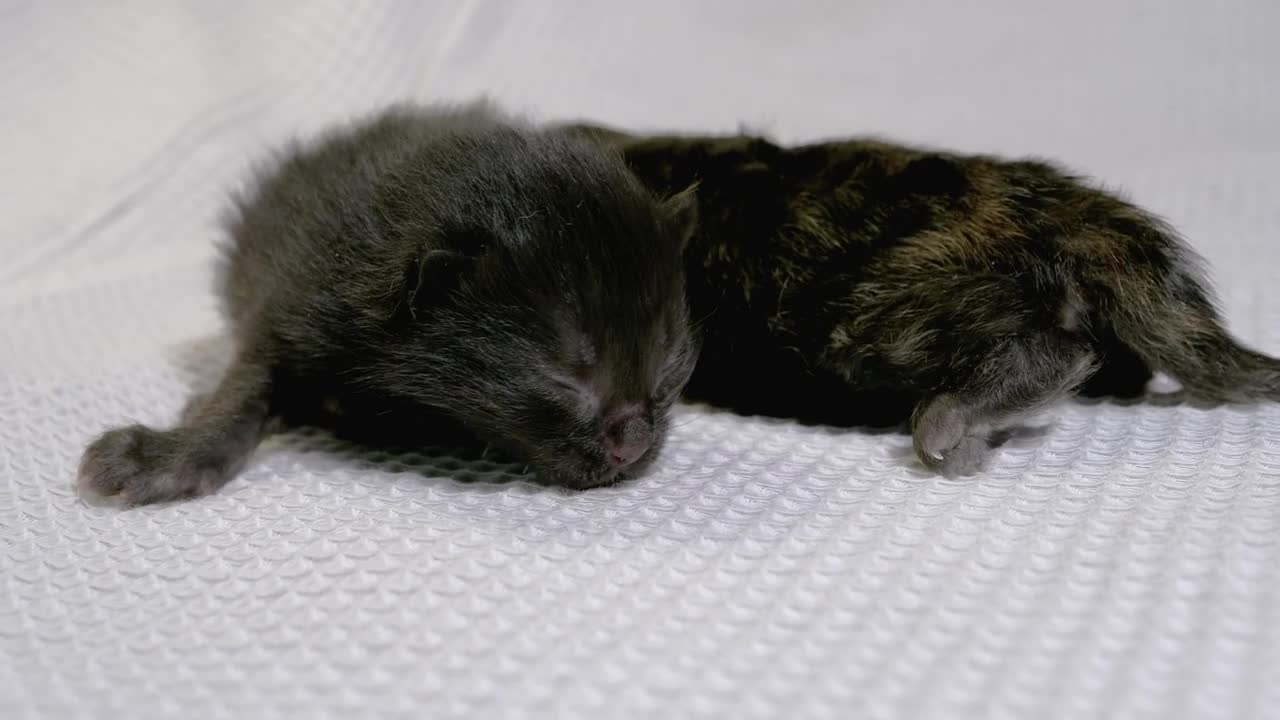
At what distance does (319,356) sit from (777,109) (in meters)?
2.43

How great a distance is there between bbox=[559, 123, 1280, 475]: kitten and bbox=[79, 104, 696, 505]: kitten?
0.71 feet

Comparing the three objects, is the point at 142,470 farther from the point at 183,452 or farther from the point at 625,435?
the point at 625,435

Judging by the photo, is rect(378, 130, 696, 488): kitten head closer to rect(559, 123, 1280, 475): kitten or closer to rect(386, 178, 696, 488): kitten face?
rect(386, 178, 696, 488): kitten face

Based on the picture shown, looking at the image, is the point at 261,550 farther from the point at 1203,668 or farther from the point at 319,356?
the point at 1203,668

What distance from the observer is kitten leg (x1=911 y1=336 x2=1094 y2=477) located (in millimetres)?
1726

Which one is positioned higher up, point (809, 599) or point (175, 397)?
point (809, 599)

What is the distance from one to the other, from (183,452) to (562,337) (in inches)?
23.6

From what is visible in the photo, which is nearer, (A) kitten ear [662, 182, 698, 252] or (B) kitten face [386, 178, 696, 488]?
(B) kitten face [386, 178, 696, 488]

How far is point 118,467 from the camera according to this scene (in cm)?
167

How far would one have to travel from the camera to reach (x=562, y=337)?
1.60m

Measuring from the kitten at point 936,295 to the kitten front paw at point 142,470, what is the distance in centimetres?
86

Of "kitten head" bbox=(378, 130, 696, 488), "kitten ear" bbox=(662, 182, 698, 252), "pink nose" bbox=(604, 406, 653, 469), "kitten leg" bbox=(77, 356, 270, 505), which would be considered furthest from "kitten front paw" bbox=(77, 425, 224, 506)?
"kitten ear" bbox=(662, 182, 698, 252)

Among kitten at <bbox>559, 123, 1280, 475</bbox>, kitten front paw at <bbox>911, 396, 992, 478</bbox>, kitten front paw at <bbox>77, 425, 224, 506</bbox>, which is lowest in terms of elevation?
kitten front paw at <bbox>77, 425, 224, 506</bbox>

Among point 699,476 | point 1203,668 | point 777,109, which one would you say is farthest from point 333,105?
point 1203,668
